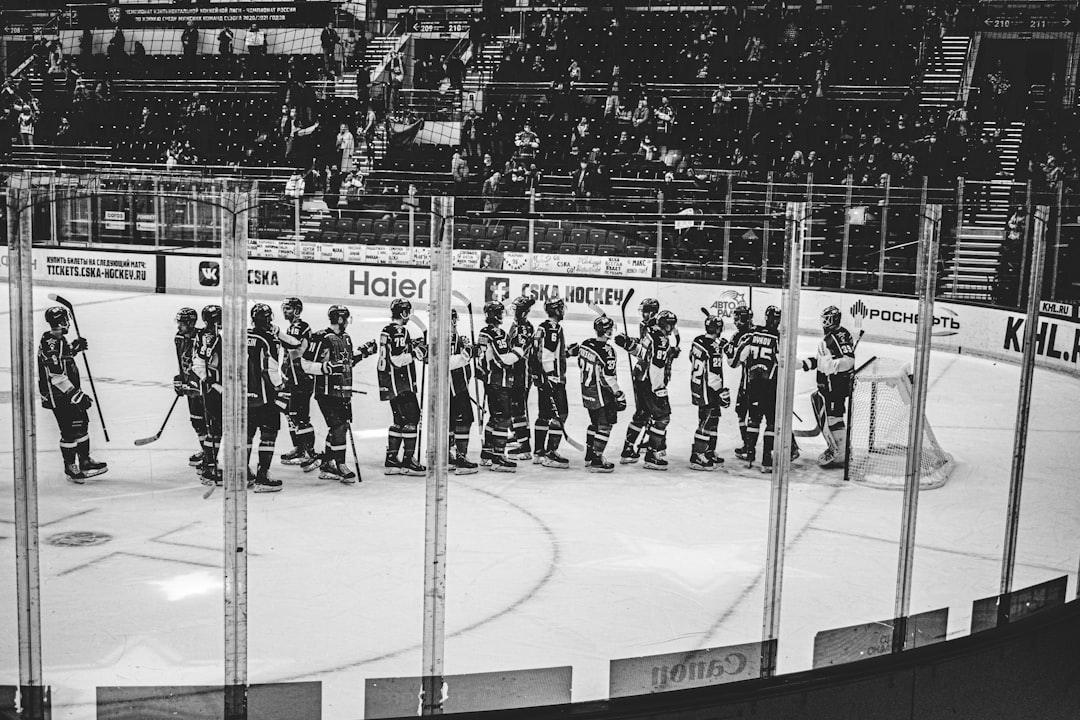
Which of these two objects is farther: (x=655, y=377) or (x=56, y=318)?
(x=655, y=377)

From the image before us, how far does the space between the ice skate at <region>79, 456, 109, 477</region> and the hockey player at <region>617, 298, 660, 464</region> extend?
335cm

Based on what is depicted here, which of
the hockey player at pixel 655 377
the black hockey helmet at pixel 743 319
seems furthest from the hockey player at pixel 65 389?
the black hockey helmet at pixel 743 319

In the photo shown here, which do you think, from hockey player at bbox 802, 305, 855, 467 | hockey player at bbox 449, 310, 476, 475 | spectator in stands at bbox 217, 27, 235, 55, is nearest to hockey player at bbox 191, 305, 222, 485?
hockey player at bbox 449, 310, 476, 475

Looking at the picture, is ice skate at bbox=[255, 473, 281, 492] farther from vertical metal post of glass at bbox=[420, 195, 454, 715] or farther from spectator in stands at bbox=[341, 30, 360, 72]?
spectator in stands at bbox=[341, 30, 360, 72]

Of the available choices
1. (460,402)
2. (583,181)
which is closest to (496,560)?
(460,402)

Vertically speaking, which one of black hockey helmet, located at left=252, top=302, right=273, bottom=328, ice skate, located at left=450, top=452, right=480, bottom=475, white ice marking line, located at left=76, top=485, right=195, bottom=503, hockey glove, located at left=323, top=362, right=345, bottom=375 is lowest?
white ice marking line, located at left=76, top=485, right=195, bottom=503

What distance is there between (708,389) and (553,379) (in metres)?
1.02

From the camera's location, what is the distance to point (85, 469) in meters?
7.17

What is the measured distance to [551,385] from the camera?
26.0ft

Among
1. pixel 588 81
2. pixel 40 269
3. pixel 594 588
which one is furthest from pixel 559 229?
pixel 594 588

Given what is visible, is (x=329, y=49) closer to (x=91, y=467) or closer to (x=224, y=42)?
(x=224, y=42)

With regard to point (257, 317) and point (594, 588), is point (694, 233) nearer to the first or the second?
point (257, 317)

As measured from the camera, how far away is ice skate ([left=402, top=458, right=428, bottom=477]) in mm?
7566

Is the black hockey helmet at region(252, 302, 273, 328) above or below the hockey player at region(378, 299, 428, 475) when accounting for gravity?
above
